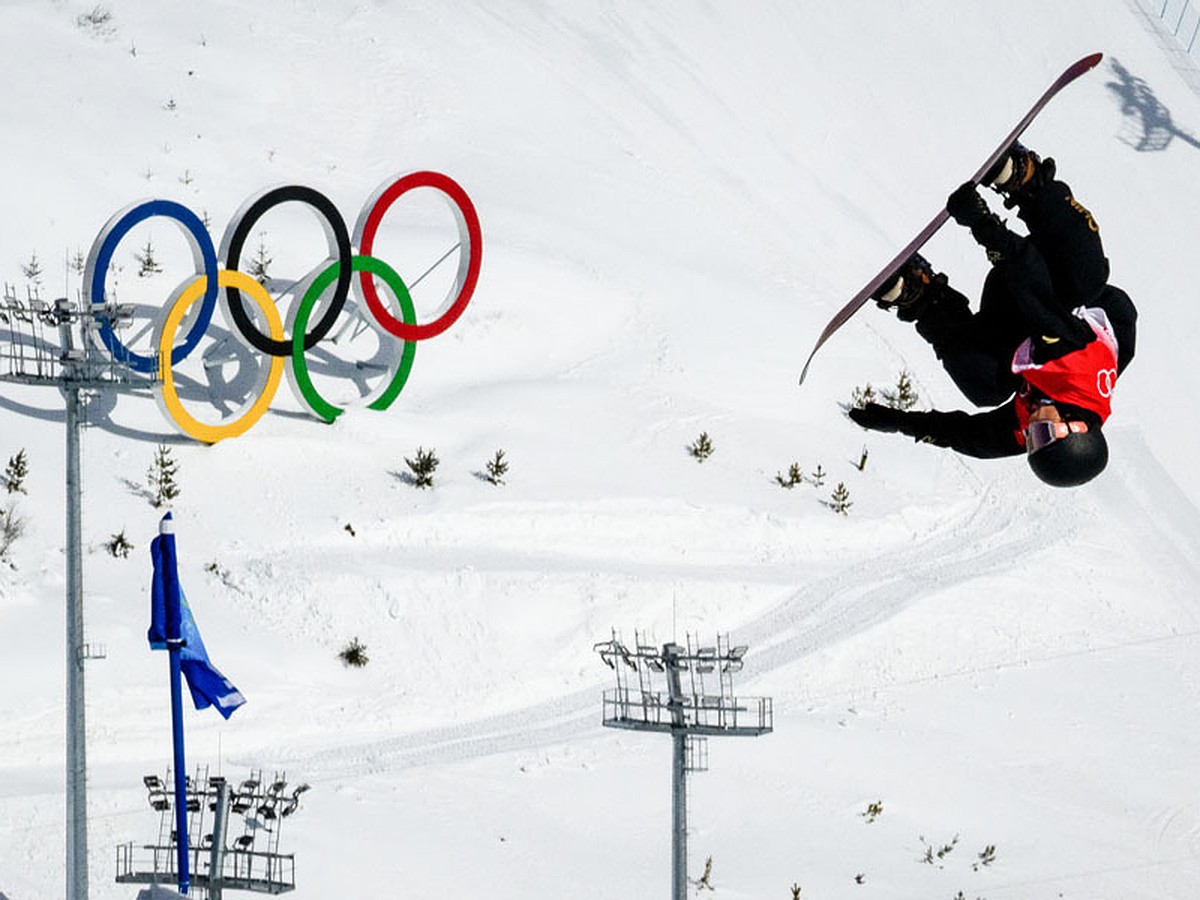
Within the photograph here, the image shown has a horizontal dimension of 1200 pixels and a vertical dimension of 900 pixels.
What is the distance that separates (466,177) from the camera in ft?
119

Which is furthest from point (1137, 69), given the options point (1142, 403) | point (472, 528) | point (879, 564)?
point (472, 528)

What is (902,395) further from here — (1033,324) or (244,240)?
(1033,324)

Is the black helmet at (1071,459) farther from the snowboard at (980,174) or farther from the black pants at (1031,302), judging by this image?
the snowboard at (980,174)

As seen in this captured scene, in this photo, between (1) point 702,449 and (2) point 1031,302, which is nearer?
(2) point 1031,302

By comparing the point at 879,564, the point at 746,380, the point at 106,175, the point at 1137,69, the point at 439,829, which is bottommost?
the point at 439,829

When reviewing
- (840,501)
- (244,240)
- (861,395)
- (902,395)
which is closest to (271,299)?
(244,240)

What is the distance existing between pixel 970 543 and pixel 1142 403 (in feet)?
28.3

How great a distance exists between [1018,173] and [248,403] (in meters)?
20.9

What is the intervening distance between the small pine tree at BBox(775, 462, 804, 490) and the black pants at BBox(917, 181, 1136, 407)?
21.8m

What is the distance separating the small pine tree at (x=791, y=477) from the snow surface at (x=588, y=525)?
0.74 ft

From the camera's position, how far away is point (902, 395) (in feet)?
112

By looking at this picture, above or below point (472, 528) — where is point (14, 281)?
above

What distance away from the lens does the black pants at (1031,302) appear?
8484 mm

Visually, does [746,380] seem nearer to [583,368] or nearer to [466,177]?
[583,368]
